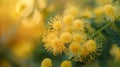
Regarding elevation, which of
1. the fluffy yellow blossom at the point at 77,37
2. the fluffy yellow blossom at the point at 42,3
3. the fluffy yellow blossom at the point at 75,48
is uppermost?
the fluffy yellow blossom at the point at 42,3

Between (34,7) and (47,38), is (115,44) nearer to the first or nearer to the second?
(47,38)

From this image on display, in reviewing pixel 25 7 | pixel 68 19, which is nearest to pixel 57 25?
pixel 68 19

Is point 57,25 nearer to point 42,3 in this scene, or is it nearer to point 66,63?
point 66,63

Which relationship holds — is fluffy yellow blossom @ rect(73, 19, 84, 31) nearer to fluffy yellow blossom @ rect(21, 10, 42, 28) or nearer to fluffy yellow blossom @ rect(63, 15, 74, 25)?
fluffy yellow blossom @ rect(63, 15, 74, 25)

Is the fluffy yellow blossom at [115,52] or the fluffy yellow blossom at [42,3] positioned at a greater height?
the fluffy yellow blossom at [42,3]

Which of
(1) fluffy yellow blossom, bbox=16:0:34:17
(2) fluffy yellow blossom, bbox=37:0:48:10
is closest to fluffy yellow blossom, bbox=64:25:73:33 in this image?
(1) fluffy yellow blossom, bbox=16:0:34:17

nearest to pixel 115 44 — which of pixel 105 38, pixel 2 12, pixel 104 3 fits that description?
pixel 105 38

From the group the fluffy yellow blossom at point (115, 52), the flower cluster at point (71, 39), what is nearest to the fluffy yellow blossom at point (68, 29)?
the flower cluster at point (71, 39)

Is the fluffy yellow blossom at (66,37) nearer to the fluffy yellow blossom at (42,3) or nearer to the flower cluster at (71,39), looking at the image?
the flower cluster at (71,39)
